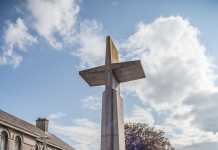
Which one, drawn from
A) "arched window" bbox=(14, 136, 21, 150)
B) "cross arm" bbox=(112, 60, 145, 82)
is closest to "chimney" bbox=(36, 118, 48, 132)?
"arched window" bbox=(14, 136, 21, 150)

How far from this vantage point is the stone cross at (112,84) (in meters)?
11.1

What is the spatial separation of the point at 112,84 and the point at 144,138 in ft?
81.5

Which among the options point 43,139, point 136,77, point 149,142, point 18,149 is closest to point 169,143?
point 149,142

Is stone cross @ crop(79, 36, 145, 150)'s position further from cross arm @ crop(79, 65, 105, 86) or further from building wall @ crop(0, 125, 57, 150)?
building wall @ crop(0, 125, 57, 150)

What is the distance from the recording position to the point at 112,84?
12102 millimetres

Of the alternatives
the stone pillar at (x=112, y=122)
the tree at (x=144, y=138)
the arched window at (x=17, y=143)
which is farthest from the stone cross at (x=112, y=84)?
the tree at (x=144, y=138)

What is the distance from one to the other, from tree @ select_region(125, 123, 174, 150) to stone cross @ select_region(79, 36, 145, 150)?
22571 millimetres

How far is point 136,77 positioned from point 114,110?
2.23 metres

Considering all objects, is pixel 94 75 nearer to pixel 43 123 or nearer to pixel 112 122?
pixel 112 122

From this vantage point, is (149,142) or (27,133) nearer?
(27,133)

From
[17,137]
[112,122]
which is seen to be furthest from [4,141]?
[112,122]

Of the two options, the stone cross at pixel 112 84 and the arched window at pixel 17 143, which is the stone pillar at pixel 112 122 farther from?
the arched window at pixel 17 143

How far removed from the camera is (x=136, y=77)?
1307cm

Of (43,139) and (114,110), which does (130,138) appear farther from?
(114,110)
